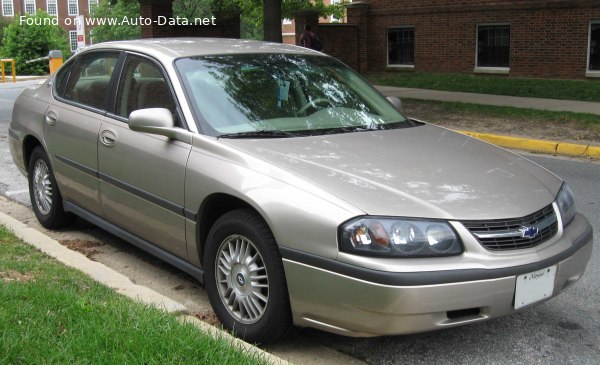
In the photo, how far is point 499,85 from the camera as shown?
17.5 meters

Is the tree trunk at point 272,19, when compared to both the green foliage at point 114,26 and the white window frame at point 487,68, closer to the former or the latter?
the white window frame at point 487,68

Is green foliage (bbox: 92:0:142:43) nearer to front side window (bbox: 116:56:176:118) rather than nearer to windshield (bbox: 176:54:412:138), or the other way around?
front side window (bbox: 116:56:176:118)

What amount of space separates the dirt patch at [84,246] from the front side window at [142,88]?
3.82 ft

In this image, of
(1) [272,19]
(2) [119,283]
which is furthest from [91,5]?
(2) [119,283]

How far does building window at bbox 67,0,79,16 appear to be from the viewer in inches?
2869

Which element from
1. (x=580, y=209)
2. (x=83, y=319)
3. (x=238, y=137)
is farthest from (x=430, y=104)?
(x=83, y=319)

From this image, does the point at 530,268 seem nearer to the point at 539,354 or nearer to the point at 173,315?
the point at 539,354

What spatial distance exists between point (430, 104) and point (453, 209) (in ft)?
37.0

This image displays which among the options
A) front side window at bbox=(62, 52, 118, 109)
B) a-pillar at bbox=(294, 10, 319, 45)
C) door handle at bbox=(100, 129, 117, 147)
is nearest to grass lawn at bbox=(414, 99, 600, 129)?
front side window at bbox=(62, 52, 118, 109)

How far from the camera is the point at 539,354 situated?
3.72 meters

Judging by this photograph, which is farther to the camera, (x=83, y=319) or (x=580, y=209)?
(x=580, y=209)

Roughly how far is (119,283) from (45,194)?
202 cm

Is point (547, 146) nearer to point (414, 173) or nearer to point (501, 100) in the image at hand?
point (501, 100)

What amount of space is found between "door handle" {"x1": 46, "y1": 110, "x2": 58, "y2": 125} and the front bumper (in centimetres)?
296
